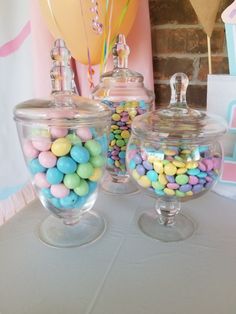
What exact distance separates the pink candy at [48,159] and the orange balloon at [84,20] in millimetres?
466

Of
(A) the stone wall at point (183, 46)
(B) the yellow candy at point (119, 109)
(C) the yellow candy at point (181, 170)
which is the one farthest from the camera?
(A) the stone wall at point (183, 46)

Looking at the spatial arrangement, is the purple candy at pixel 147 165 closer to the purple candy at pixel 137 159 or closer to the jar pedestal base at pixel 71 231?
the purple candy at pixel 137 159

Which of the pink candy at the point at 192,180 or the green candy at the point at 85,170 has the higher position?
the green candy at the point at 85,170

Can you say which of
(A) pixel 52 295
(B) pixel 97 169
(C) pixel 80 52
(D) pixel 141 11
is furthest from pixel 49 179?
(D) pixel 141 11

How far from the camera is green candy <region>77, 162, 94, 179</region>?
0.59 metres

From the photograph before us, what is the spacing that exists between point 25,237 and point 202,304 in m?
0.37

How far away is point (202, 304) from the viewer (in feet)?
1.59

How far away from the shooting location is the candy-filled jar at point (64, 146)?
564mm

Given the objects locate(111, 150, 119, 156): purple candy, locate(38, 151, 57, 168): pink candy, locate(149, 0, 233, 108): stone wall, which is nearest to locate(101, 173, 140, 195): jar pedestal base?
locate(111, 150, 119, 156): purple candy

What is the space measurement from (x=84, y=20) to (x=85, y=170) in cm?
49

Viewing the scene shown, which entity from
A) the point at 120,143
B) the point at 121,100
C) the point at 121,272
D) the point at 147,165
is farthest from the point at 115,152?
the point at 121,272

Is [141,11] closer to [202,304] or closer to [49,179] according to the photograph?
[49,179]

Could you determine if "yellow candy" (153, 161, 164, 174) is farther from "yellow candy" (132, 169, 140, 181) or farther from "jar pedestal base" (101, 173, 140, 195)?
"jar pedestal base" (101, 173, 140, 195)

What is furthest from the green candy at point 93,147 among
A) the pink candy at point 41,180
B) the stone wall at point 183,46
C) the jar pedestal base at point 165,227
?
the stone wall at point 183,46
